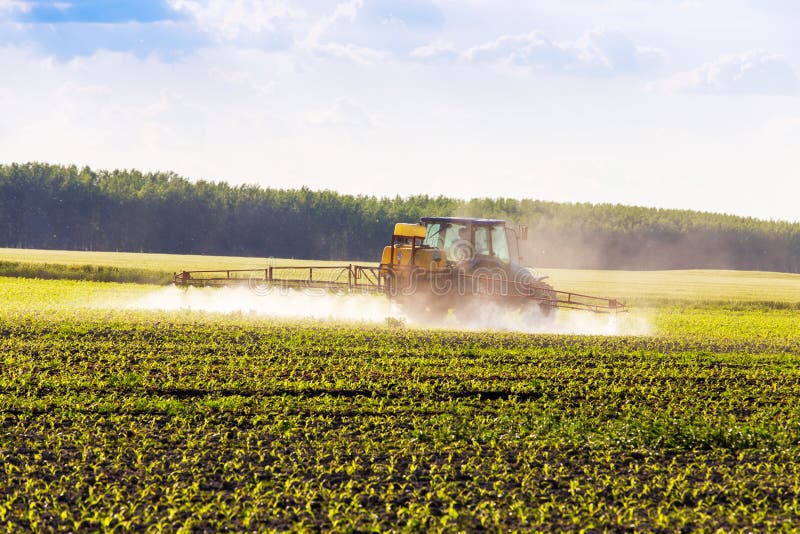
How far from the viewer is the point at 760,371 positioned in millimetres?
15250

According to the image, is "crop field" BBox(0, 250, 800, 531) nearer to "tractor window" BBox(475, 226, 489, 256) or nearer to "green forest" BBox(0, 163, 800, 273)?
"tractor window" BBox(475, 226, 489, 256)

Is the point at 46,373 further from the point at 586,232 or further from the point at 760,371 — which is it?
the point at 586,232

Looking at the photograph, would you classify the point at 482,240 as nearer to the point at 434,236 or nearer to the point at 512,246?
the point at 512,246

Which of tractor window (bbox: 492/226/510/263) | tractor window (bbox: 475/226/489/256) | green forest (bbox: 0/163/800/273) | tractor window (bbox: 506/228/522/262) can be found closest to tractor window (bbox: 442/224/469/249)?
tractor window (bbox: 475/226/489/256)

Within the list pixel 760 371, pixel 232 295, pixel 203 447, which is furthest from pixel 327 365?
pixel 232 295

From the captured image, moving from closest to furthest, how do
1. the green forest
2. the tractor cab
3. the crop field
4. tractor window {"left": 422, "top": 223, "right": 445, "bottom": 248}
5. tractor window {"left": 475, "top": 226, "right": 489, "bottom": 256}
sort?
the crop field
the tractor cab
tractor window {"left": 475, "top": 226, "right": 489, "bottom": 256}
tractor window {"left": 422, "top": 223, "right": 445, "bottom": 248}
the green forest

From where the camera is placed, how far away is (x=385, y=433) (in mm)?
9797

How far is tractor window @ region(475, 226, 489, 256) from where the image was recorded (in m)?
20.2

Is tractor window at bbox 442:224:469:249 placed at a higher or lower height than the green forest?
lower

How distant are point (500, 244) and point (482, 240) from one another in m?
0.43

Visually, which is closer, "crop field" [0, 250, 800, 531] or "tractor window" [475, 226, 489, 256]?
"crop field" [0, 250, 800, 531]

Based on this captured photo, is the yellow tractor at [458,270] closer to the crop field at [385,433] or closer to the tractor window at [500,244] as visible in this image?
the tractor window at [500,244]

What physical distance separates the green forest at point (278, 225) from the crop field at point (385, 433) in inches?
2859

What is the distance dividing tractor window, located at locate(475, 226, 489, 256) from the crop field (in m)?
2.88
